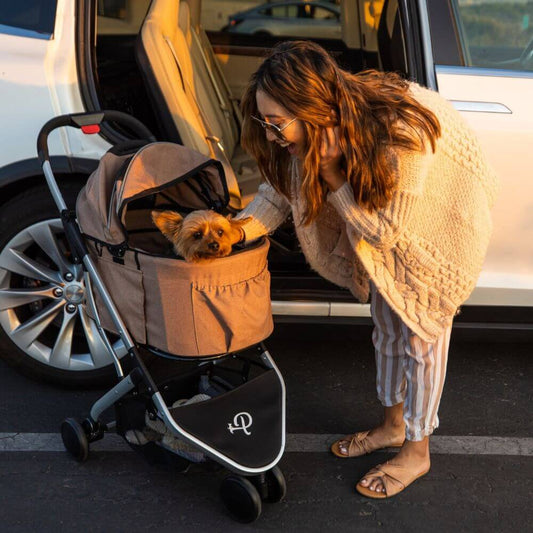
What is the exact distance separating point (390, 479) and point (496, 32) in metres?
1.89

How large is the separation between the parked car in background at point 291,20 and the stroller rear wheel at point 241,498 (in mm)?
3293

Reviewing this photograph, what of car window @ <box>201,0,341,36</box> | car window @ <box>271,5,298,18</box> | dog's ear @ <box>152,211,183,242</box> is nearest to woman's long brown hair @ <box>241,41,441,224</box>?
dog's ear @ <box>152,211,183,242</box>

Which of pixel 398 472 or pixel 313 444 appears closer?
pixel 398 472

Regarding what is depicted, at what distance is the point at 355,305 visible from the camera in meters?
3.23

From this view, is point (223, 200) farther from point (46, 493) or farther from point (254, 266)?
point (46, 493)

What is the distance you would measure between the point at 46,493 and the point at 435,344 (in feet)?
4.75

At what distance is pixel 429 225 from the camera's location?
2.39 meters

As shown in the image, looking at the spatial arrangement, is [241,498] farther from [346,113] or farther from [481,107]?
[481,107]

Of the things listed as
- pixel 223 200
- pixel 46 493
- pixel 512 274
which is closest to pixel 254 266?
pixel 223 200

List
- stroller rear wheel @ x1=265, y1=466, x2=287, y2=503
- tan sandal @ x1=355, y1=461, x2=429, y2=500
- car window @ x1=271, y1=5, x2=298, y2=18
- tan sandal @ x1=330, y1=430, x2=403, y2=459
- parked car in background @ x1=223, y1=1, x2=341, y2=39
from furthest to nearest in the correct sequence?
car window @ x1=271, y1=5, x2=298, y2=18 < parked car in background @ x1=223, y1=1, x2=341, y2=39 < tan sandal @ x1=330, y1=430, x2=403, y2=459 < tan sandal @ x1=355, y1=461, x2=429, y2=500 < stroller rear wheel @ x1=265, y1=466, x2=287, y2=503

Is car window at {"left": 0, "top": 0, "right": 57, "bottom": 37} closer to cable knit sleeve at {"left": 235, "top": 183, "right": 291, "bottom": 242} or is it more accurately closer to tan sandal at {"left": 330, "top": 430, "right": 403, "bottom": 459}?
cable knit sleeve at {"left": 235, "top": 183, "right": 291, "bottom": 242}

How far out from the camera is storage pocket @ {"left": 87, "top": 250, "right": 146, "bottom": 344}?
8.03 feet

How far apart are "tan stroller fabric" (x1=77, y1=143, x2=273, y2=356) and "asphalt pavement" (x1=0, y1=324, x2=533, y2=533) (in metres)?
0.61

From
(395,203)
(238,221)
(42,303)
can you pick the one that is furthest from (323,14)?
(395,203)
